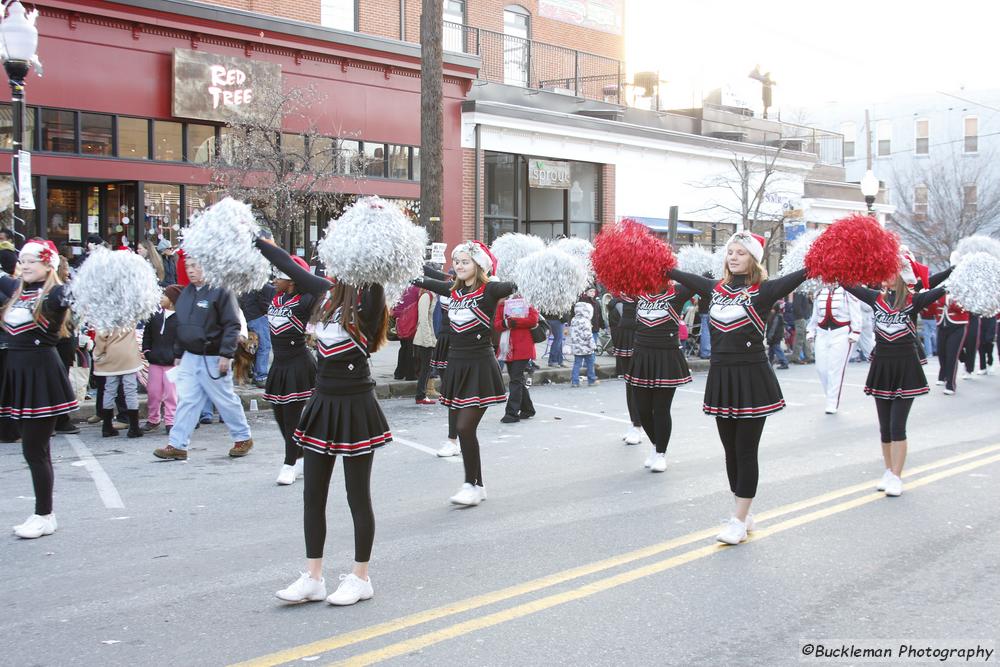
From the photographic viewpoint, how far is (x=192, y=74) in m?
17.3

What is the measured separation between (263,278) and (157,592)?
170 centimetres

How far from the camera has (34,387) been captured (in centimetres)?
621

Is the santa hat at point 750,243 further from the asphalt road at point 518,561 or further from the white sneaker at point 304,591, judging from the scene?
the white sneaker at point 304,591

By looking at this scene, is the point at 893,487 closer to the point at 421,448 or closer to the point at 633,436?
the point at 633,436

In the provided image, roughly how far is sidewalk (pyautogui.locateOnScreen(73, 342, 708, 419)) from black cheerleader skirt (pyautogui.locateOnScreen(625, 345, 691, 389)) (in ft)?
13.3

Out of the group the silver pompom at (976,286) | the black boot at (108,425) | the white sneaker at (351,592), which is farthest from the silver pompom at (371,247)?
the silver pompom at (976,286)

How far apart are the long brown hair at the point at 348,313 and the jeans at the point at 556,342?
1105 centimetres

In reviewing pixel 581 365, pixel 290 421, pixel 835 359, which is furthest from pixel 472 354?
pixel 581 365

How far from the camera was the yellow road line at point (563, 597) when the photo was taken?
4.33 metres

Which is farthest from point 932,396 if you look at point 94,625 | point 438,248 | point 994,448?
point 94,625

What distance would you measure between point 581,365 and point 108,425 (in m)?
7.08

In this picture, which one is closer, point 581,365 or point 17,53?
point 17,53

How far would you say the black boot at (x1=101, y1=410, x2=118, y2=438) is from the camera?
9.94m

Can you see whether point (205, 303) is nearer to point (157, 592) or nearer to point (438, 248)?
point (438, 248)
